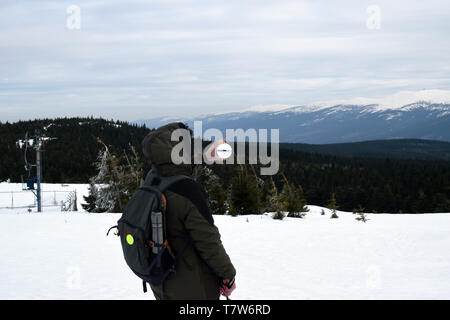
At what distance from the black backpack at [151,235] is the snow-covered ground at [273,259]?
11.2 ft

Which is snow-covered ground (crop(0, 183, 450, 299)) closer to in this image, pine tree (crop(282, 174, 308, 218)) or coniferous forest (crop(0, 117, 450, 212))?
pine tree (crop(282, 174, 308, 218))

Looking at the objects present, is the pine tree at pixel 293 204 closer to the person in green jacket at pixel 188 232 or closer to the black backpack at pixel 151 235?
the person in green jacket at pixel 188 232

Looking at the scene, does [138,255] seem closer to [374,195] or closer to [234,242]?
[234,242]

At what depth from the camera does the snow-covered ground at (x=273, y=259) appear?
6.69m

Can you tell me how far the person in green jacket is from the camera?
303 cm

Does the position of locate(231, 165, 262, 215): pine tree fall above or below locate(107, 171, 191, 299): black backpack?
below

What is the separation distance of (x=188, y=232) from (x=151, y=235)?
0.92ft

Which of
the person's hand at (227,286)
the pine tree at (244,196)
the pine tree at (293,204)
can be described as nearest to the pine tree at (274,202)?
the pine tree at (293,204)

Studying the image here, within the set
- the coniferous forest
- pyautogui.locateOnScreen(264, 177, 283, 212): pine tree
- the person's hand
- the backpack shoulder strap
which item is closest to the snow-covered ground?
pyautogui.locateOnScreen(264, 177, 283, 212): pine tree

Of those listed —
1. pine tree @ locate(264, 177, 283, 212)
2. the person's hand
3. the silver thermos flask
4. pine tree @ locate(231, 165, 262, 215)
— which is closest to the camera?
the silver thermos flask

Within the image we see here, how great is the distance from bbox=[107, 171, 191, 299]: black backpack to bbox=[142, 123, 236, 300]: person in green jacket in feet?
0.21
